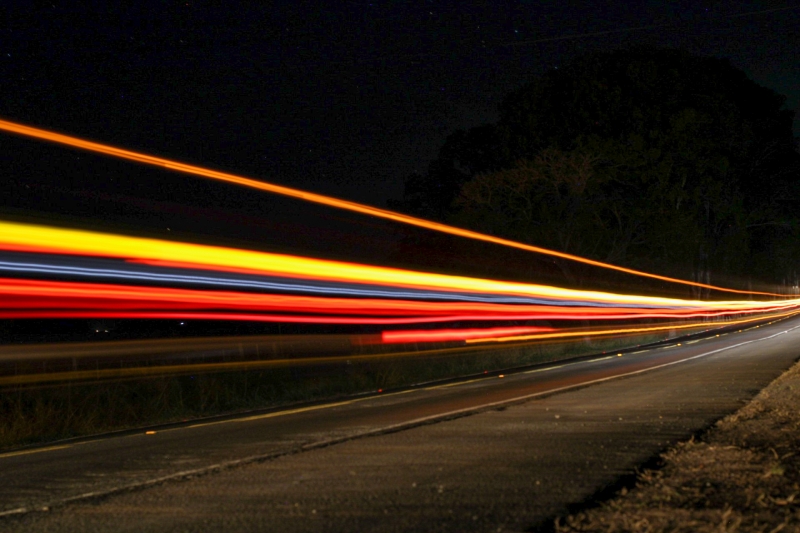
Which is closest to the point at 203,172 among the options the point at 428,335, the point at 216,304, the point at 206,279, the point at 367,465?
the point at 206,279

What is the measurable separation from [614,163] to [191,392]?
25.7m

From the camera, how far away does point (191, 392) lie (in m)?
18.1

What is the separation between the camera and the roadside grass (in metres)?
13.5

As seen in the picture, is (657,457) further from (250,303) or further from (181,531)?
(250,303)

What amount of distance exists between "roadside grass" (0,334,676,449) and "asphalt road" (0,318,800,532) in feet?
6.39

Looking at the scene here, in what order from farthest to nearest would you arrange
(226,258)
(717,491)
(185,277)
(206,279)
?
(226,258) → (206,279) → (185,277) → (717,491)

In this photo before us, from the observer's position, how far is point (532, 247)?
114ft

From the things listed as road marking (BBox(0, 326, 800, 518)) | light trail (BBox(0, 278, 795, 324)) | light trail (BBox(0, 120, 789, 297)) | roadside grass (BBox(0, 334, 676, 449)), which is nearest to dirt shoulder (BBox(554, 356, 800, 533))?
road marking (BBox(0, 326, 800, 518))

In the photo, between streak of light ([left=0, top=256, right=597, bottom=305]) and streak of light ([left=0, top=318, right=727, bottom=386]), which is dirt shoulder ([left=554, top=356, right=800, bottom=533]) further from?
streak of light ([left=0, top=318, right=727, bottom=386])

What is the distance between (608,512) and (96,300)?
13642 mm

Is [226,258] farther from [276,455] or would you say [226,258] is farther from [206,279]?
[276,455]

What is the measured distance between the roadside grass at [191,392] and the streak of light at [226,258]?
8.14 feet

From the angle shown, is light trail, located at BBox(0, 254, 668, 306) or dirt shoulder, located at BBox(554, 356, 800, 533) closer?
dirt shoulder, located at BBox(554, 356, 800, 533)

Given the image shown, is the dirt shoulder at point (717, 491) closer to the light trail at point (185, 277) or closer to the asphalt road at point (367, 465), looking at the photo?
the asphalt road at point (367, 465)
